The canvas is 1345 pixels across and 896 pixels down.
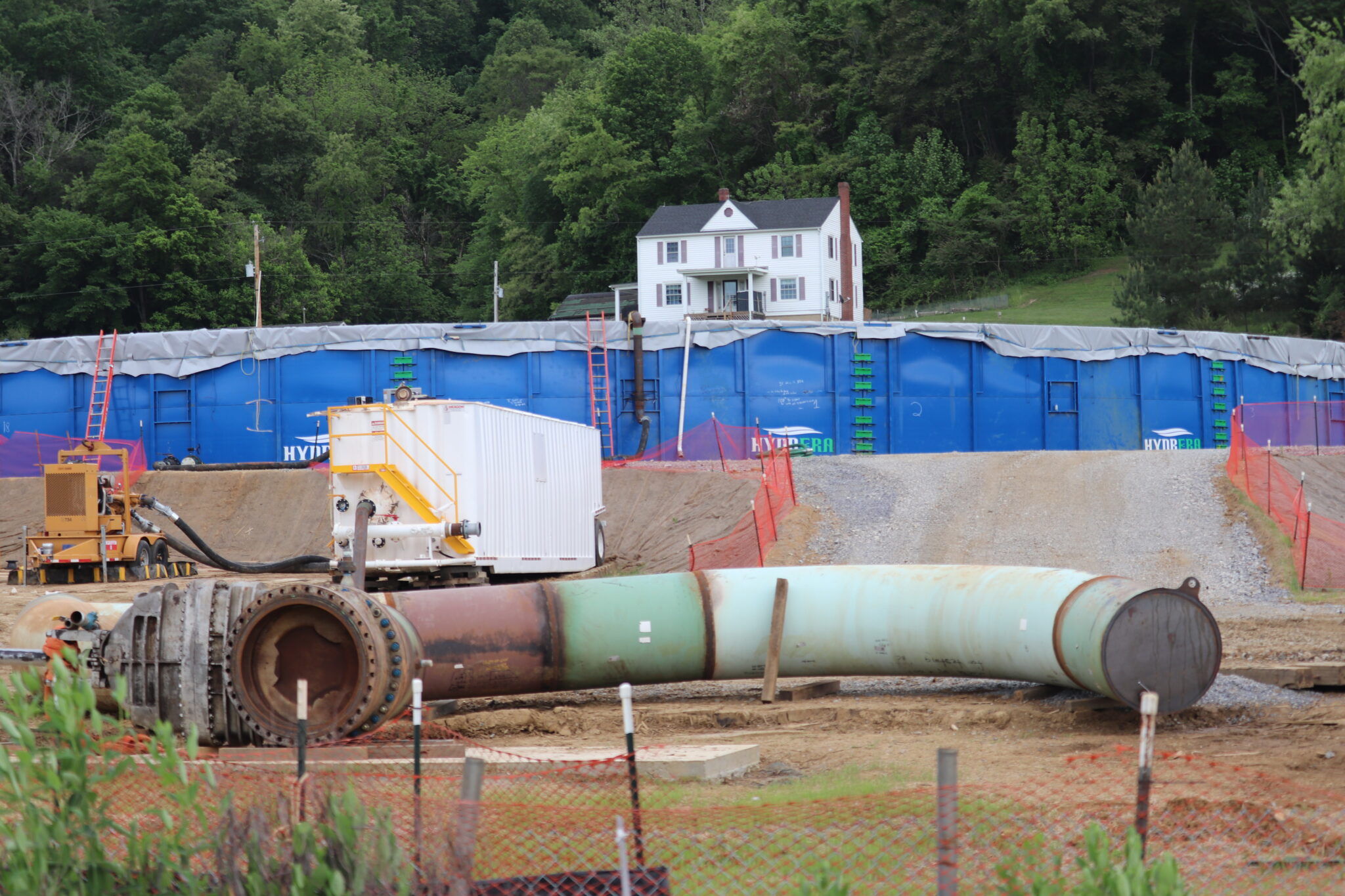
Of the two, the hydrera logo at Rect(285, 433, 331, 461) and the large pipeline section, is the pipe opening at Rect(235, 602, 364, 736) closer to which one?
the large pipeline section

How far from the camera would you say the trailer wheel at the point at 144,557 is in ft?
82.0

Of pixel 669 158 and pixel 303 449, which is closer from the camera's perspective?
pixel 303 449

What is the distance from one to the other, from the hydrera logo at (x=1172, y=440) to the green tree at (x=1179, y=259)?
19.6 meters

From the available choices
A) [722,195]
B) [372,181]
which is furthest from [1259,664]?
[372,181]

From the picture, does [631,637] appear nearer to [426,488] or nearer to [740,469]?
[426,488]

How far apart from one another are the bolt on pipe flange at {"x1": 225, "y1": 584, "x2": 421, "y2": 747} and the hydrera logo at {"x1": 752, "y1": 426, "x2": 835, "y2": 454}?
27.7m

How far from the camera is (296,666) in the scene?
33.8ft

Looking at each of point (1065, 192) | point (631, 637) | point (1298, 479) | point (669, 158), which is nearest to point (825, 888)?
point (631, 637)

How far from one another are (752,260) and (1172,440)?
29.4 metres

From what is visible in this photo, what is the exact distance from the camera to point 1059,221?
249 ft

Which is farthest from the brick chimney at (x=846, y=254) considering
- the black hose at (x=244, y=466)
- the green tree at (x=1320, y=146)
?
the black hose at (x=244, y=466)

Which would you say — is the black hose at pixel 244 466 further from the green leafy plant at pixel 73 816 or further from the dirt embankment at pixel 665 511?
the green leafy plant at pixel 73 816

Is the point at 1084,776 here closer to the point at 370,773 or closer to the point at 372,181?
the point at 370,773

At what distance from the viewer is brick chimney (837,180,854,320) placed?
65375mm
